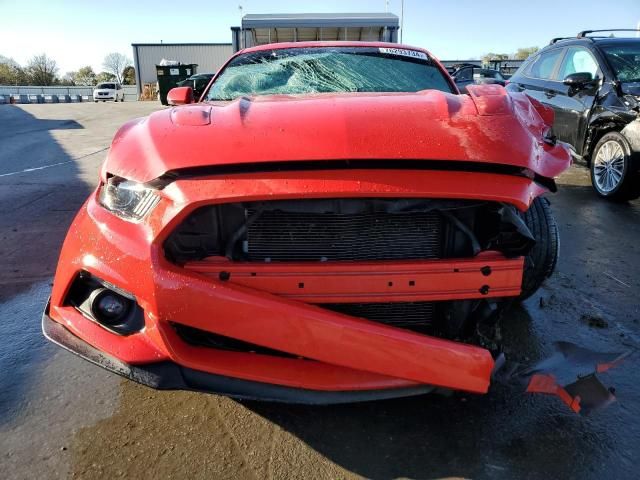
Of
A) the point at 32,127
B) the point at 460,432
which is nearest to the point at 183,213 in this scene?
the point at 460,432

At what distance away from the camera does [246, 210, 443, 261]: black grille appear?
5.88 feet

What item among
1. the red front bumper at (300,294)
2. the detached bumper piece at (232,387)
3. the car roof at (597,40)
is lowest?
the detached bumper piece at (232,387)

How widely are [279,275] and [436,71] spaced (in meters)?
2.18

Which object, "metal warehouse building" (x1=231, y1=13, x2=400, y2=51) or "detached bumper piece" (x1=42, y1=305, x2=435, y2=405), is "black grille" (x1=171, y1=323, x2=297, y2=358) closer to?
"detached bumper piece" (x1=42, y1=305, x2=435, y2=405)

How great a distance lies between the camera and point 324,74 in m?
3.11

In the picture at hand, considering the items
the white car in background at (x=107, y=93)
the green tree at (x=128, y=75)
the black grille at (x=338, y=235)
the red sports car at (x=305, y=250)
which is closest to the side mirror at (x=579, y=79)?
the red sports car at (x=305, y=250)

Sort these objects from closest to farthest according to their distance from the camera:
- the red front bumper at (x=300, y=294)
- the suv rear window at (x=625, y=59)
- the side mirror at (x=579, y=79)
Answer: the red front bumper at (x=300, y=294) → the suv rear window at (x=625, y=59) → the side mirror at (x=579, y=79)

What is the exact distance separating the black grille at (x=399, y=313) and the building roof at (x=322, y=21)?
427 inches

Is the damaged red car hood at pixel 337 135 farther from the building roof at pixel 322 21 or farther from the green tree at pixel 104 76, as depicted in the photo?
the green tree at pixel 104 76

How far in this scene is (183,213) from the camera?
5.31 feet

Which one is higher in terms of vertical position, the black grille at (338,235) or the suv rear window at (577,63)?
the suv rear window at (577,63)

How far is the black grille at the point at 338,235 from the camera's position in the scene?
1.79 metres

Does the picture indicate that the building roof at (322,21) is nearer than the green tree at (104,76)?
Yes

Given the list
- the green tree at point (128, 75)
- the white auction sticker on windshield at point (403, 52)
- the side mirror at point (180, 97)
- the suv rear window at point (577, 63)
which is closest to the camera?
the side mirror at point (180, 97)
